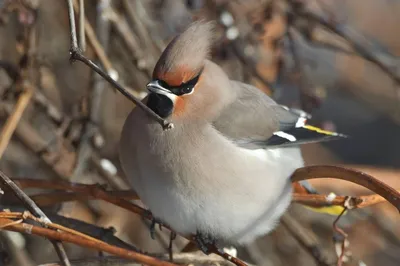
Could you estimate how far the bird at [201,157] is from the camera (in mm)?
2416

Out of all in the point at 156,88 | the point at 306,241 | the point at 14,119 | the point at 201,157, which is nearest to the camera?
the point at 156,88

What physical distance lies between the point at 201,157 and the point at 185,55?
0.32m

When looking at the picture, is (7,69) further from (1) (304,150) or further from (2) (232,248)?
(1) (304,150)

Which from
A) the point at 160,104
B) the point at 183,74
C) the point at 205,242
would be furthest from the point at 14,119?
the point at 205,242

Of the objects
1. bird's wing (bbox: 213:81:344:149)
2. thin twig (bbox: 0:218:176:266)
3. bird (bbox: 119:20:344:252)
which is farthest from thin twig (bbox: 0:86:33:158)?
thin twig (bbox: 0:218:176:266)

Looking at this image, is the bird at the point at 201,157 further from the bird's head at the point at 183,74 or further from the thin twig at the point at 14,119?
the thin twig at the point at 14,119

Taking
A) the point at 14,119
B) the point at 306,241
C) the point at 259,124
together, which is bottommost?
the point at 306,241

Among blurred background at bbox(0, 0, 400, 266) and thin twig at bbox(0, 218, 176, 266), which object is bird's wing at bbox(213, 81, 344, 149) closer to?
blurred background at bbox(0, 0, 400, 266)

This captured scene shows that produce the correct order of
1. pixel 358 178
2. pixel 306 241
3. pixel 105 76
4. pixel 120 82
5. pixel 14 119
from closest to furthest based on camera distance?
pixel 105 76 → pixel 358 178 → pixel 14 119 → pixel 306 241 → pixel 120 82

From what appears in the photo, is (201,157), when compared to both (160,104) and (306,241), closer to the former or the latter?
(160,104)

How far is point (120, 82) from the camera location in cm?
319

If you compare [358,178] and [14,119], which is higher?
[14,119]

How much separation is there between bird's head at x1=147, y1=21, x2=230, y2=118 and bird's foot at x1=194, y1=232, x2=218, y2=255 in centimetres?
39

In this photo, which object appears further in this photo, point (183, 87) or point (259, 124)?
point (259, 124)
